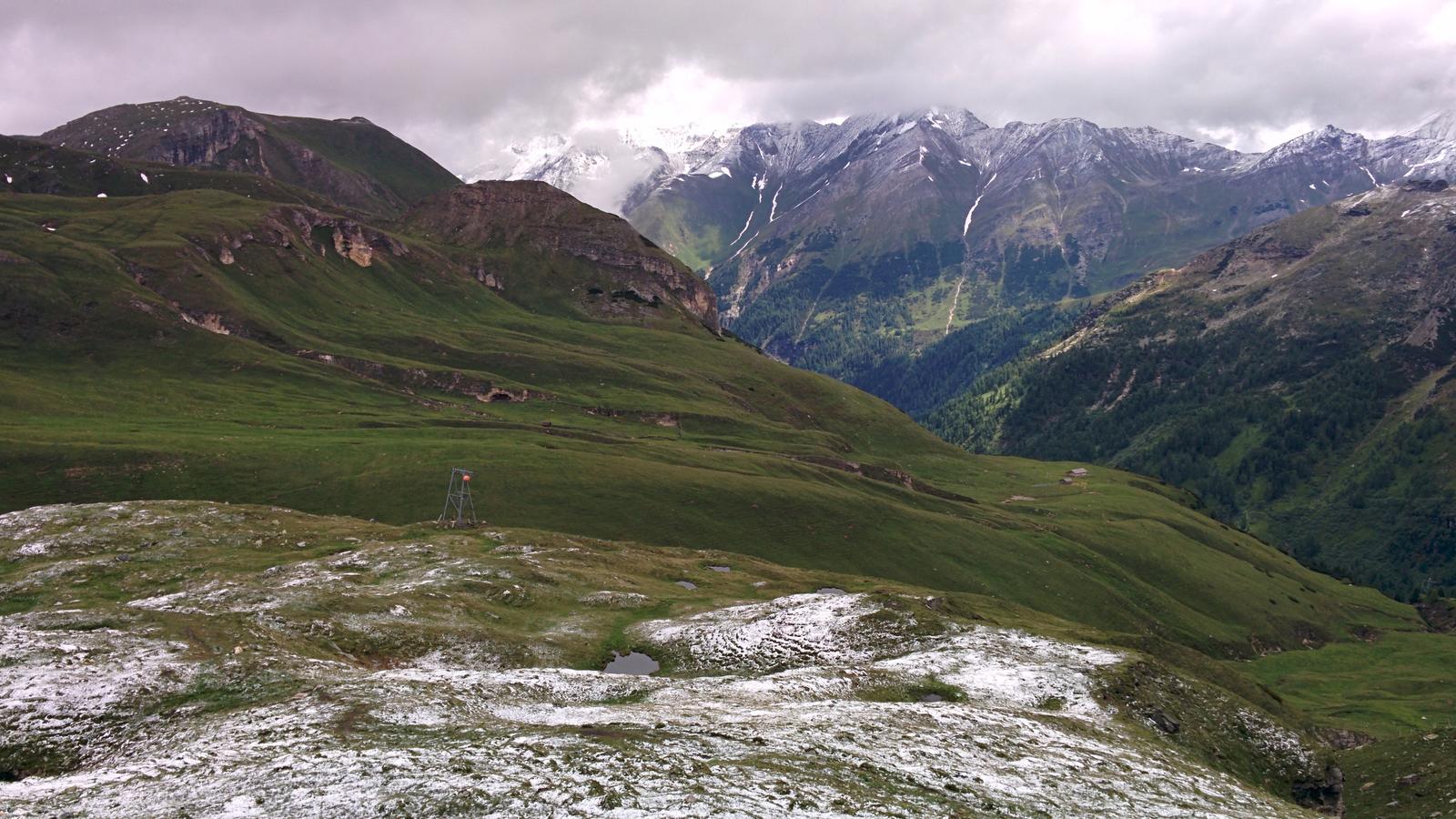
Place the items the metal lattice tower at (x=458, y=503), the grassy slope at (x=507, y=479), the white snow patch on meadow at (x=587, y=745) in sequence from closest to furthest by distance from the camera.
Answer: the white snow patch on meadow at (x=587, y=745), the metal lattice tower at (x=458, y=503), the grassy slope at (x=507, y=479)

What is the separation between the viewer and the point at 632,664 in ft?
224

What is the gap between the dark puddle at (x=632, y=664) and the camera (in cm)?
6712

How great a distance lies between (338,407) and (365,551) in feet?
337

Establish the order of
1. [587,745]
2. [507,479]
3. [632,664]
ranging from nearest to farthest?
[587,745], [632,664], [507,479]

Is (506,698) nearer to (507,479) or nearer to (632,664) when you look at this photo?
(632,664)

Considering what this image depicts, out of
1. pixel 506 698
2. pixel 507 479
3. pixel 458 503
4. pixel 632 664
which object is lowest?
pixel 458 503

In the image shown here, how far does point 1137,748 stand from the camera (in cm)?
5328

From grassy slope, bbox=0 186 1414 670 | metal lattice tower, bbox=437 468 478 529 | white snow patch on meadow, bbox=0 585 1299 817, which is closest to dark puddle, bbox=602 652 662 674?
white snow patch on meadow, bbox=0 585 1299 817

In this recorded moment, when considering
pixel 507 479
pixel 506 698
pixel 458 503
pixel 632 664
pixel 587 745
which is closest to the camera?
pixel 587 745

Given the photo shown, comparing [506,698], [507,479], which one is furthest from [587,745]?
[507,479]

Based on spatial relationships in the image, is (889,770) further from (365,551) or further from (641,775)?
(365,551)

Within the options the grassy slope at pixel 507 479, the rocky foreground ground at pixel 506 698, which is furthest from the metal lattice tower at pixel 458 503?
the rocky foreground ground at pixel 506 698

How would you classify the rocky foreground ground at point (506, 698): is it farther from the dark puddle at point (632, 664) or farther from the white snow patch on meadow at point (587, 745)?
the dark puddle at point (632, 664)

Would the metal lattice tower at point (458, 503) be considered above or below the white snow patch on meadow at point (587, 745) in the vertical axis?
below
